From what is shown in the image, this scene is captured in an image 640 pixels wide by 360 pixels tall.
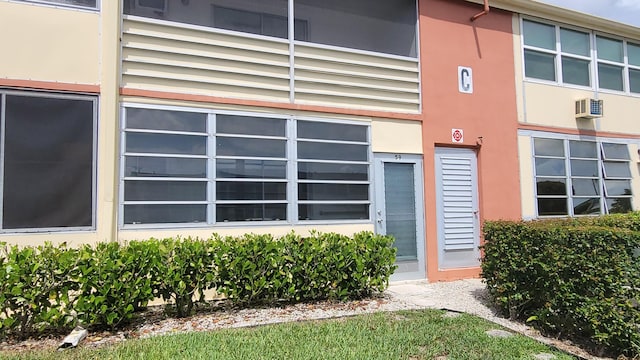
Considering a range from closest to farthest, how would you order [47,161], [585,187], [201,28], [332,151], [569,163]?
[47,161], [201,28], [332,151], [569,163], [585,187]

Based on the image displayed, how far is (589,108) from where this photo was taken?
9227 millimetres

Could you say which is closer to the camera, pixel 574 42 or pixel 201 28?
pixel 201 28

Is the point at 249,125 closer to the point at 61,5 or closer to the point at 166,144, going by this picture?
the point at 166,144

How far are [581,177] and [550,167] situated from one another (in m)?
0.86

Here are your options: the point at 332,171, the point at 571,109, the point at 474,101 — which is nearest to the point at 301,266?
the point at 332,171

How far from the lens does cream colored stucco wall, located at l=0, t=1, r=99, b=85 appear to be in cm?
547

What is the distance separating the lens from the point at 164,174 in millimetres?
6195

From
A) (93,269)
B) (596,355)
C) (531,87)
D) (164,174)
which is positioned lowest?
(596,355)

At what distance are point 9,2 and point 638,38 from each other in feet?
41.1

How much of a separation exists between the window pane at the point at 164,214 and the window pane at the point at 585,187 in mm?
7712

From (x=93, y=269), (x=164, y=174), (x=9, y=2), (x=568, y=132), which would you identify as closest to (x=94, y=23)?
(x=9, y=2)

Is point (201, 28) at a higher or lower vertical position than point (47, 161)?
higher

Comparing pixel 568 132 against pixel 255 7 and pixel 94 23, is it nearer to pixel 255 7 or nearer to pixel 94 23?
pixel 255 7

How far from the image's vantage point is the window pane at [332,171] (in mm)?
7117
